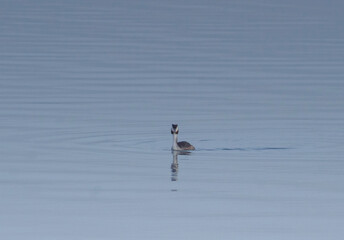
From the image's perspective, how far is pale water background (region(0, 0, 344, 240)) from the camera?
1547cm

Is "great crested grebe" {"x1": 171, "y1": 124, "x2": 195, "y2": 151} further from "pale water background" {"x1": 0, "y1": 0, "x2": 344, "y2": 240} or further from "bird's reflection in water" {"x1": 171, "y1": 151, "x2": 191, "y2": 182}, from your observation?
"pale water background" {"x1": 0, "y1": 0, "x2": 344, "y2": 240}

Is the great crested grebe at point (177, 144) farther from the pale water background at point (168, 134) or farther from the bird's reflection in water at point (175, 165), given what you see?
the pale water background at point (168, 134)

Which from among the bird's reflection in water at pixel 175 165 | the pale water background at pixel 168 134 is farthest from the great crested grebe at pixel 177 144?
the pale water background at pixel 168 134

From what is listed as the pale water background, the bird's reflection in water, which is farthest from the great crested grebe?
the pale water background

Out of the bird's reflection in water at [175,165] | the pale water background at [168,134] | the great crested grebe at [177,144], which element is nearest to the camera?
the pale water background at [168,134]

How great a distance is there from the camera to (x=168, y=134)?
890 inches

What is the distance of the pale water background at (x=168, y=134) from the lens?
15.5 metres

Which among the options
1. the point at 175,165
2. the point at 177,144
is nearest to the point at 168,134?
the point at 177,144

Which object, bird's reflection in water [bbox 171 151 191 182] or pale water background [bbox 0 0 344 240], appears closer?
pale water background [bbox 0 0 344 240]

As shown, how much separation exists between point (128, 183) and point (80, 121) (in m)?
5.84

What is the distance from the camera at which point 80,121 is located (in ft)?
77.0

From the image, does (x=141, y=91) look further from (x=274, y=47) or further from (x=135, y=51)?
(x=274, y=47)

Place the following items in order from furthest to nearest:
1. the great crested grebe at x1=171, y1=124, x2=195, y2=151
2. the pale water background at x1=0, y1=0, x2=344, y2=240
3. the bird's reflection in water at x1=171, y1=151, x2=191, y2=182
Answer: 1. the great crested grebe at x1=171, y1=124, x2=195, y2=151
2. the bird's reflection in water at x1=171, y1=151, x2=191, y2=182
3. the pale water background at x1=0, y1=0, x2=344, y2=240

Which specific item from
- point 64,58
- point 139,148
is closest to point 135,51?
point 64,58
